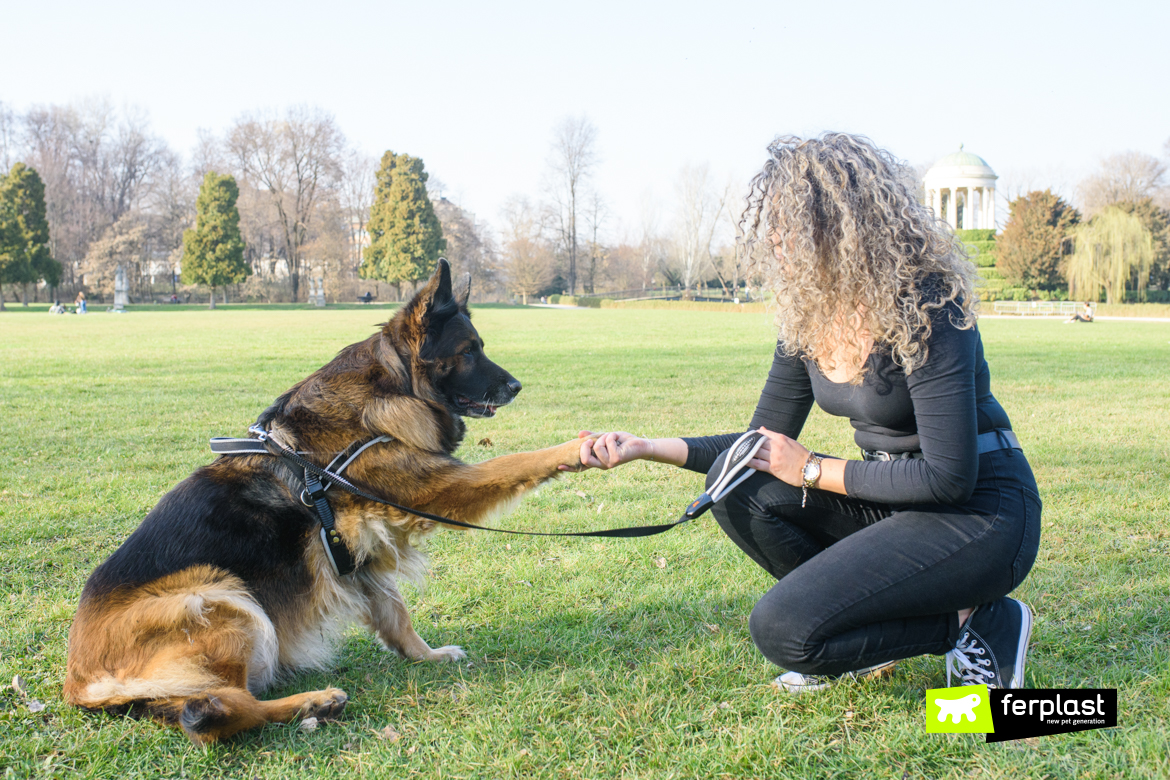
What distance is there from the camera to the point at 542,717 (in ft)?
9.12

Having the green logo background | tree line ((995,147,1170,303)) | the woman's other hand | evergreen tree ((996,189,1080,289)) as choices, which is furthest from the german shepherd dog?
evergreen tree ((996,189,1080,289))

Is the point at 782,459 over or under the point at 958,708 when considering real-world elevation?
over

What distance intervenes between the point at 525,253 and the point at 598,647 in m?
75.1

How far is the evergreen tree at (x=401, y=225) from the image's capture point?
193ft

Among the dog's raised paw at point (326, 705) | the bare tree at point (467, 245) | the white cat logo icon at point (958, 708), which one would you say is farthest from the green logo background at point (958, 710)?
the bare tree at point (467, 245)

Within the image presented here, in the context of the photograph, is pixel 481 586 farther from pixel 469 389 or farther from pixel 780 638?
pixel 780 638

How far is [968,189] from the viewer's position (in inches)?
2766

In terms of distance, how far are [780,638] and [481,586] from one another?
2.00 meters

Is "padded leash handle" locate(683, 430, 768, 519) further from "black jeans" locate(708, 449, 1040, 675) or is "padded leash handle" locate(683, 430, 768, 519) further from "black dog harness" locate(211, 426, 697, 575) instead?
"black jeans" locate(708, 449, 1040, 675)

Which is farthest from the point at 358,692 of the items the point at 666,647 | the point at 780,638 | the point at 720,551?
the point at 720,551

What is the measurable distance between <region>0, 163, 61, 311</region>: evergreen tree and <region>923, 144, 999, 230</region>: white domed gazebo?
71.5 meters

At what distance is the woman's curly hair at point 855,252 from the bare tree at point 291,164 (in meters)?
63.8

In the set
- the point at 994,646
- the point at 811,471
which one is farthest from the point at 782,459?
the point at 994,646

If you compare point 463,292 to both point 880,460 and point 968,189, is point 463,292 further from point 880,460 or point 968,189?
point 968,189
